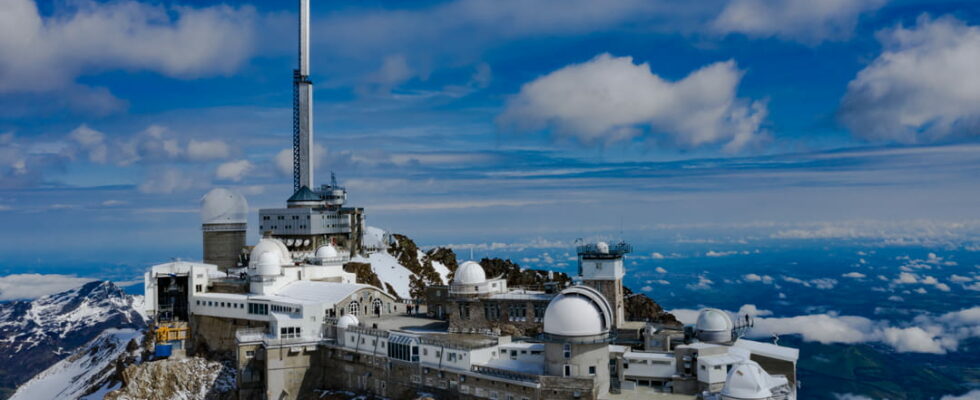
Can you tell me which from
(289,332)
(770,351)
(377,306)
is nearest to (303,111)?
(377,306)

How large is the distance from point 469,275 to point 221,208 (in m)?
43.2

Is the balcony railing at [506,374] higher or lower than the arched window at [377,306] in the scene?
lower

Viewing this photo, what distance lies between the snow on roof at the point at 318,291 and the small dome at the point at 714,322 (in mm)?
31524

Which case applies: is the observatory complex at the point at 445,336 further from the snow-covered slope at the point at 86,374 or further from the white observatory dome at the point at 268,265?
the snow-covered slope at the point at 86,374

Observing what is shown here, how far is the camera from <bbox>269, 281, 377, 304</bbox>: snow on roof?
66.6 meters

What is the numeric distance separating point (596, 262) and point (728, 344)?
11.8m

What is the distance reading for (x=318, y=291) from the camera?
6906cm

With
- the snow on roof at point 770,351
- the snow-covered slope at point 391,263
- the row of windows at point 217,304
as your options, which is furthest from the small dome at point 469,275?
the snow-covered slope at point 391,263

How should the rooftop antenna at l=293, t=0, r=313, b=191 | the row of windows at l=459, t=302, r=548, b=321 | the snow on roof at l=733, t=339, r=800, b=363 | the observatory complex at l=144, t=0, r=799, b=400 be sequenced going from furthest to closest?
1. the rooftop antenna at l=293, t=0, r=313, b=191
2. the row of windows at l=459, t=302, r=548, b=321
3. the snow on roof at l=733, t=339, r=800, b=363
4. the observatory complex at l=144, t=0, r=799, b=400

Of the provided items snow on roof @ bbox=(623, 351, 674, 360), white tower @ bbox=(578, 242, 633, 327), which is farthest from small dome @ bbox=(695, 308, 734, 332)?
white tower @ bbox=(578, 242, 633, 327)

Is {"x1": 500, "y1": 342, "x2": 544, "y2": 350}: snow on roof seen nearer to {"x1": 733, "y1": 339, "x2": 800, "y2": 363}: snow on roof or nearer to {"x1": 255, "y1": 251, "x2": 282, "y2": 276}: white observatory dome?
{"x1": 733, "y1": 339, "x2": 800, "y2": 363}: snow on roof

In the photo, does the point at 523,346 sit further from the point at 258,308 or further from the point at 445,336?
the point at 258,308

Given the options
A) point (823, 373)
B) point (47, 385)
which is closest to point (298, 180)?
point (47, 385)

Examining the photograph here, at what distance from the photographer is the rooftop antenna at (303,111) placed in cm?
10931
